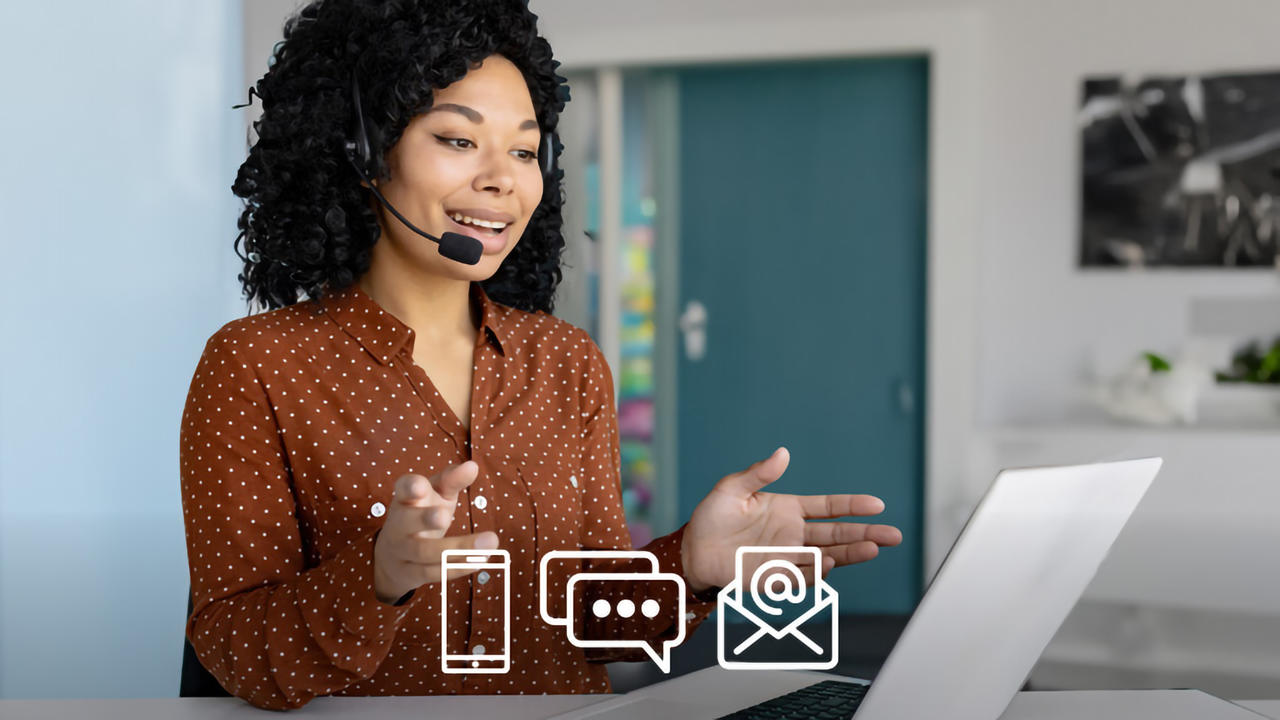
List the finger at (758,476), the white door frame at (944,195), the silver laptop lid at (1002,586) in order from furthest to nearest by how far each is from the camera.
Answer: the white door frame at (944,195) < the finger at (758,476) < the silver laptop lid at (1002,586)

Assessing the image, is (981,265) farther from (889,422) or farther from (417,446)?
(417,446)

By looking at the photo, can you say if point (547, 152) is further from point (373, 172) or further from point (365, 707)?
point (365, 707)

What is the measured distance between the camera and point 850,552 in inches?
28.1

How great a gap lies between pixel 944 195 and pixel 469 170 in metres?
2.13

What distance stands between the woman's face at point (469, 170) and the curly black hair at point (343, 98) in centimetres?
2

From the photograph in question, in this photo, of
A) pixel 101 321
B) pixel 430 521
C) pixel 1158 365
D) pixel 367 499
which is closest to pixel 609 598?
pixel 367 499

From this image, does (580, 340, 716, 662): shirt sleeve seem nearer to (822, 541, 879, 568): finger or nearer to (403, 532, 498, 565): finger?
(822, 541, 879, 568): finger

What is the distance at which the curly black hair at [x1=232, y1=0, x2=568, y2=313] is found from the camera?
2.92 ft

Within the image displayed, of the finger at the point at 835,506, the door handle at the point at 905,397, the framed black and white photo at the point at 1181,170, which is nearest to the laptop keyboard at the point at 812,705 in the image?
the finger at the point at 835,506

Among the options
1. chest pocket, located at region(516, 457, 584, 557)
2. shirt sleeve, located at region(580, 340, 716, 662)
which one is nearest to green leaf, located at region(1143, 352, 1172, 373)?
shirt sleeve, located at region(580, 340, 716, 662)

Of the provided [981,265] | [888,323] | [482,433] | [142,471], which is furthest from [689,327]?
[482,433]

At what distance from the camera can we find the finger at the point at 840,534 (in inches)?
27.0

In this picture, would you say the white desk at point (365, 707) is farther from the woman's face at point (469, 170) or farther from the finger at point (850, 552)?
the woman's face at point (469, 170)

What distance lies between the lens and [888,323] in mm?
2904
